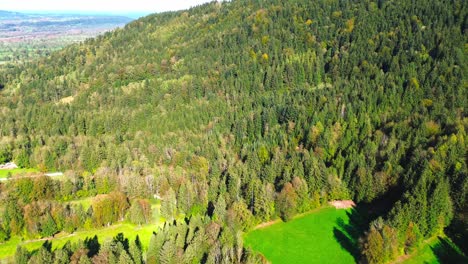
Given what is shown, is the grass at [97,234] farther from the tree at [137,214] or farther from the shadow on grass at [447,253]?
the shadow on grass at [447,253]

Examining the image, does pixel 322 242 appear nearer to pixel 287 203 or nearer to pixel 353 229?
pixel 353 229

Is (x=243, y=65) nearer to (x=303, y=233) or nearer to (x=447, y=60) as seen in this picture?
(x=447, y=60)

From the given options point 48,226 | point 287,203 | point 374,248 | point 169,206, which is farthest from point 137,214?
point 374,248

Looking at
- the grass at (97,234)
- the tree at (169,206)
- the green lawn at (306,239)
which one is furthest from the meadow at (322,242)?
the grass at (97,234)

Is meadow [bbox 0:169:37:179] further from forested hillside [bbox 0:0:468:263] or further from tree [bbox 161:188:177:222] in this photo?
tree [bbox 161:188:177:222]

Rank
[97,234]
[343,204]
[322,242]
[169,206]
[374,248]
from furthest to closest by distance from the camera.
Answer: [343,204] → [169,206] → [97,234] → [322,242] → [374,248]

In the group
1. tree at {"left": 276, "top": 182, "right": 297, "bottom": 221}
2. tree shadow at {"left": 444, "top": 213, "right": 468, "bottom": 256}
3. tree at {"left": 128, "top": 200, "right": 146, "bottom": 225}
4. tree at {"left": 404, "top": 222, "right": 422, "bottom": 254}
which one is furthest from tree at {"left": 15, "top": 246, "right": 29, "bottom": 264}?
tree shadow at {"left": 444, "top": 213, "right": 468, "bottom": 256}
